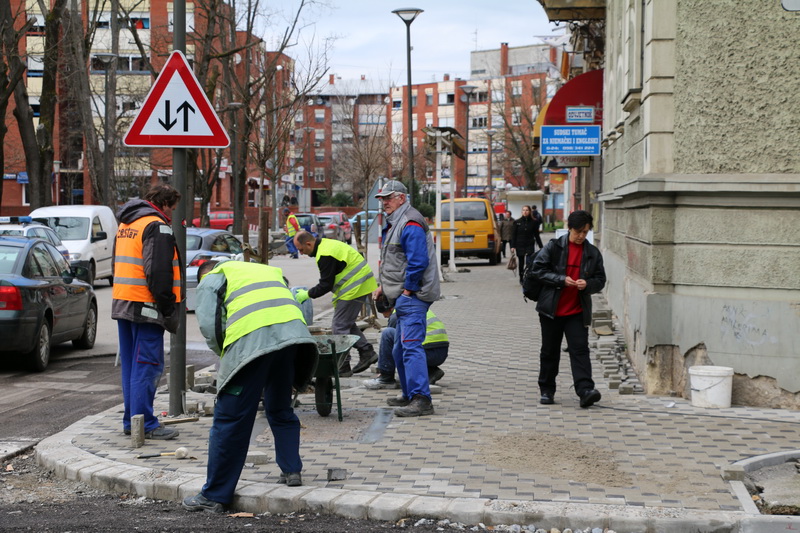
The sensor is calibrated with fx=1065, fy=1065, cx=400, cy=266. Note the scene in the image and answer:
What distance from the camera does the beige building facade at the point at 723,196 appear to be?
8.74 metres

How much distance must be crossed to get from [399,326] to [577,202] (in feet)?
89.4

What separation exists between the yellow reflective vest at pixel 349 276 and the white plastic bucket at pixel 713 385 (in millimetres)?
3310

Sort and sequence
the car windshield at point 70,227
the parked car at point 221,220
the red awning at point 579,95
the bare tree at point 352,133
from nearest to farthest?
1. the red awning at point 579,95
2. the car windshield at point 70,227
3. the parked car at point 221,220
4. the bare tree at point 352,133

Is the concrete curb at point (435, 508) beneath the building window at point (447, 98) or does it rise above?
beneath

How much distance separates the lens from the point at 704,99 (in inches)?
358

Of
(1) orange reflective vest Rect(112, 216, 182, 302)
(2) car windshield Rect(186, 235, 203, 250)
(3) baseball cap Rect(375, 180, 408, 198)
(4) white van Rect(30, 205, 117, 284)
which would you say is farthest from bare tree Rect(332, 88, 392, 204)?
(1) orange reflective vest Rect(112, 216, 182, 302)

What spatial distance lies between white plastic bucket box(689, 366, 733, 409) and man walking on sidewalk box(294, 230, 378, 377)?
330cm

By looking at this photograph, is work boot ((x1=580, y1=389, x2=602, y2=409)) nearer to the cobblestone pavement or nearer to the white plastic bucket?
the cobblestone pavement

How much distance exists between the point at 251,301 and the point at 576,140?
13.6 metres

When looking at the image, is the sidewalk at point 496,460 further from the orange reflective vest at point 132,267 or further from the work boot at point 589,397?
the orange reflective vest at point 132,267

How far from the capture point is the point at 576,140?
1878 centimetres

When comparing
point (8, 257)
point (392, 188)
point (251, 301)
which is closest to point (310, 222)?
point (8, 257)

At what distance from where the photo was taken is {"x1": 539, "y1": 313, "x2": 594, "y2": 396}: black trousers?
8.91 meters

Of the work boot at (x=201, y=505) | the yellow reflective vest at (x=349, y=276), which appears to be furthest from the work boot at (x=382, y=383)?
the work boot at (x=201, y=505)
